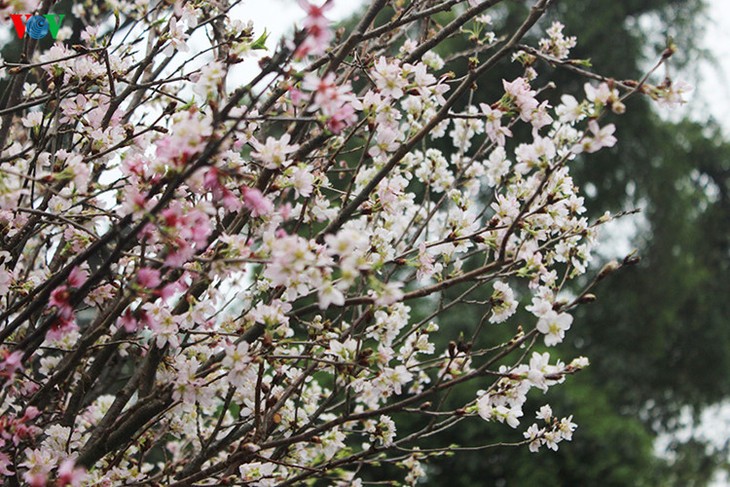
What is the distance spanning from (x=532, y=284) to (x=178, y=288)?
93 centimetres

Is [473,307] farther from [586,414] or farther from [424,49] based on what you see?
[424,49]

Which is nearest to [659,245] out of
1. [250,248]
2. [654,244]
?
[654,244]

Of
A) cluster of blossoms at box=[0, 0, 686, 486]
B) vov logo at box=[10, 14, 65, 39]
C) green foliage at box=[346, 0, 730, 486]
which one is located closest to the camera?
cluster of blossoms at box=[0, 0, 686, 486]

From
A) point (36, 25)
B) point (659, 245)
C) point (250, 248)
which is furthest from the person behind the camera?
point (659, 245)

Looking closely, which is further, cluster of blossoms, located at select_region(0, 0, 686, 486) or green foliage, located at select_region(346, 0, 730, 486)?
green foliage, located at select_region(346, 0, 730, 486)

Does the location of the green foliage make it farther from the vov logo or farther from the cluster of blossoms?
the vov logo

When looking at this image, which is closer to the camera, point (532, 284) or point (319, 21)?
point (319, 21)

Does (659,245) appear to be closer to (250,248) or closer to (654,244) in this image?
(654,244)

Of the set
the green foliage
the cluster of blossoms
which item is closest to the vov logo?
the cluster of blossoms

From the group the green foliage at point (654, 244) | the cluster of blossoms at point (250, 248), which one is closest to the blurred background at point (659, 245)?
the green foliage at point (654, 244)

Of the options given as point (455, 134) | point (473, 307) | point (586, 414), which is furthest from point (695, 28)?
point (455, 134)

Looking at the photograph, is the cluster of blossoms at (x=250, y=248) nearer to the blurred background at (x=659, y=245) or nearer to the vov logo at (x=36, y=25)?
the vov logo at (x=36, y=25)

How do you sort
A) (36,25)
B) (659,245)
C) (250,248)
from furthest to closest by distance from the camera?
(659,245) → (36,25) → (250,248)

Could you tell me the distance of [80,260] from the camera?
1.61 metres
